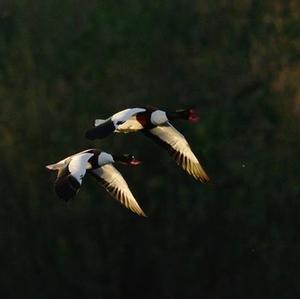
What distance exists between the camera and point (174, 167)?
66.2 feet

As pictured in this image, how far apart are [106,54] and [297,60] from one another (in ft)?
7.83

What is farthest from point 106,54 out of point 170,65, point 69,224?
point 69,224

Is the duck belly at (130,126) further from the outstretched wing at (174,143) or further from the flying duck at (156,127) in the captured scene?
the outstretched wing at (174,143)

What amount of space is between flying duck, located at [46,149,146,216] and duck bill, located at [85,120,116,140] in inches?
18.6

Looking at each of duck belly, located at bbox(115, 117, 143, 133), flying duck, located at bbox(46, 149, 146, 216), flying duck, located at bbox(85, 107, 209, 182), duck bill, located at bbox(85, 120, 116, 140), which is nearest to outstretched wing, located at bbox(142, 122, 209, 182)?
flying duck, located at bbox(85, 107, 209, 182)

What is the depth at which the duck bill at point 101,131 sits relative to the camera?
15906 mm

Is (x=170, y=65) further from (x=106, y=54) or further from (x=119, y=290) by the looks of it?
(x=119, y=290)

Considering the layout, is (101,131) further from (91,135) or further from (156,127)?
(156,127)

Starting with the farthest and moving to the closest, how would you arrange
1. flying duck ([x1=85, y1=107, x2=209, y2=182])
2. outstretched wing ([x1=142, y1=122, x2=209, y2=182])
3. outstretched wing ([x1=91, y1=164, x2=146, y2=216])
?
outstretched wing ([x1=91, y1=164, x2=146, y2=216])
outstretched wing ([x1=142, y1=122, x2=209, y2=182])
flying duck ([x1=85, y1=107, x2=209, y2=182])

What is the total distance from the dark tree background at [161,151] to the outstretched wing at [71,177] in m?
3.53

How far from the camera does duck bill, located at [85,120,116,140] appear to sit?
15906mm

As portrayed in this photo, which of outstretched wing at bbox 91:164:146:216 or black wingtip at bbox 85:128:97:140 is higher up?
black wingtip at bbox 85:128:97:140

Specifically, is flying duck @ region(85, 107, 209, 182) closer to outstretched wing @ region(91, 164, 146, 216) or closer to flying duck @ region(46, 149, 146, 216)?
flying duck @ region(46, 149, 146, 216)

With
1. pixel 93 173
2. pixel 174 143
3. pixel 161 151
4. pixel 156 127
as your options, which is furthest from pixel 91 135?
pixel 161 151
